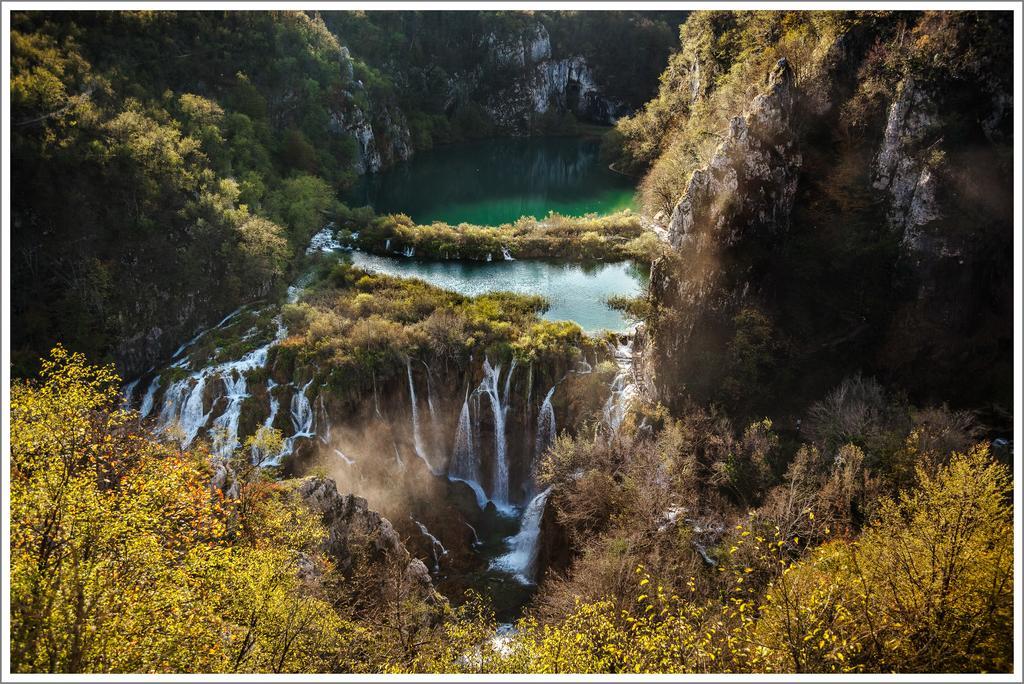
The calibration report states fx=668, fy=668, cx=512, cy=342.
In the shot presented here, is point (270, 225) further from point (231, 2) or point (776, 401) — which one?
point (776, 401)

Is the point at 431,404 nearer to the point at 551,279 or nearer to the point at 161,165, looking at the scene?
the point at 551,279

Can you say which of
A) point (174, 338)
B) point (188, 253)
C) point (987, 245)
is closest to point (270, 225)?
point (188, 253)

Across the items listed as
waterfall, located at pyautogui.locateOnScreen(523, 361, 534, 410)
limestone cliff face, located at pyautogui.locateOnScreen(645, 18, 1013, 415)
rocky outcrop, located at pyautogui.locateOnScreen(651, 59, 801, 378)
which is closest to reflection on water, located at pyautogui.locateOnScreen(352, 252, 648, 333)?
waterfall, located at pyautogui.locateOnScreen(523, 361, 534, 410)

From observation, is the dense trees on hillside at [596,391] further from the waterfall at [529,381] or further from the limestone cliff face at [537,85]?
the limestone cliff face at [537,85]

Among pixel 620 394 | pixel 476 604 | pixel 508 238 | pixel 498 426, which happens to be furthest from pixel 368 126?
pixel 476 604

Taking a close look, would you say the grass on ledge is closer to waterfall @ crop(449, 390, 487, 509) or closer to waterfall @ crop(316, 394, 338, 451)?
waterfall @ crop(449, 390, 487, 509)
